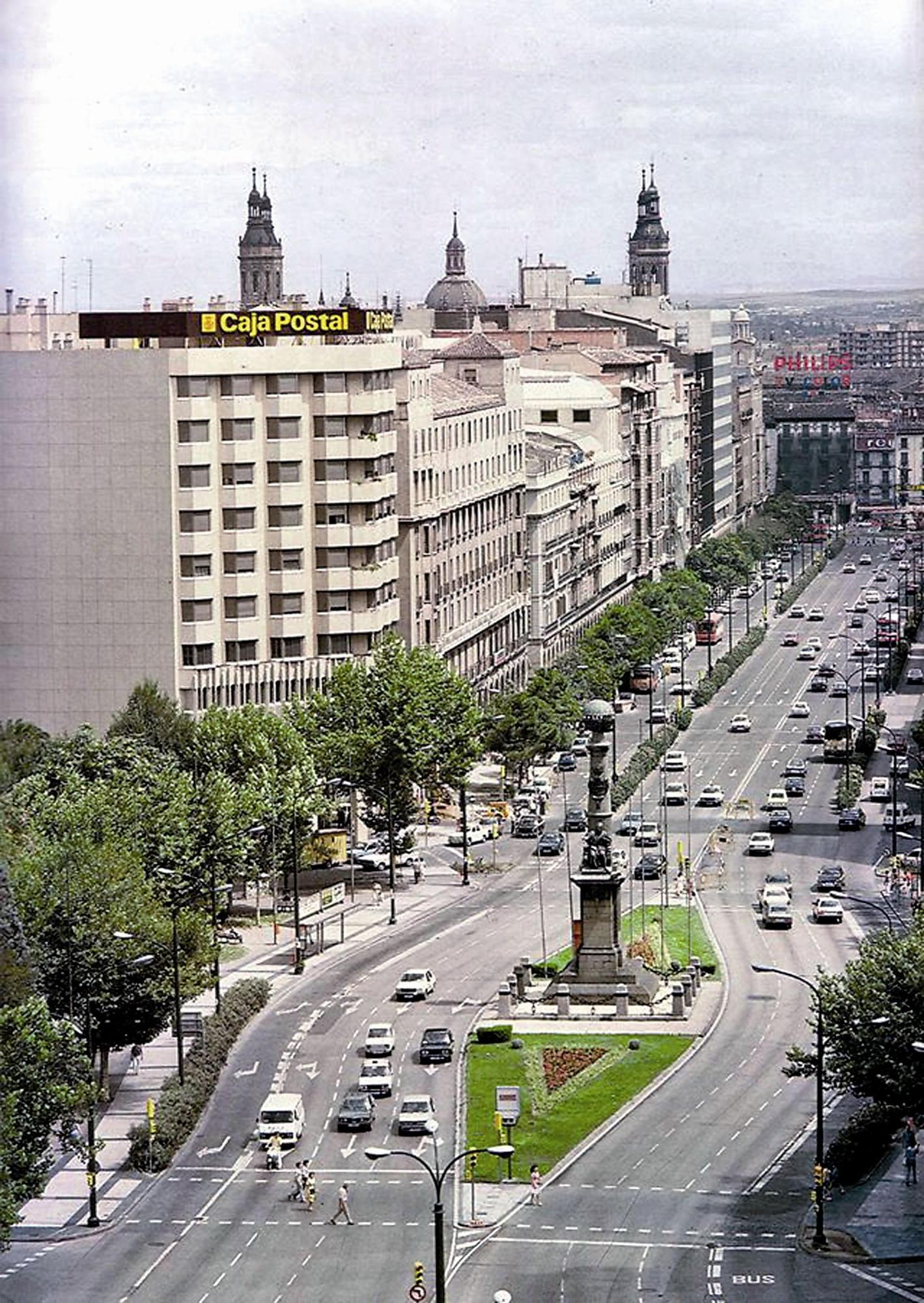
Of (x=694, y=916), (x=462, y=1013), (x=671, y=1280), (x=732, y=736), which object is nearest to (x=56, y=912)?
(x=462, y=1013)

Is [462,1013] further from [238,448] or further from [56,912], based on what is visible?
[238,448]

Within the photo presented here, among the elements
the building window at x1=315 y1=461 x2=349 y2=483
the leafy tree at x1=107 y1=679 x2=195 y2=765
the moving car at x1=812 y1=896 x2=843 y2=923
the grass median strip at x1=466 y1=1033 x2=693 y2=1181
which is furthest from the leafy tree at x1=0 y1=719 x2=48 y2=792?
the moving car at x1=812 y1=896 x2=843 y2=923

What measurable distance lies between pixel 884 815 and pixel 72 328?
209ft

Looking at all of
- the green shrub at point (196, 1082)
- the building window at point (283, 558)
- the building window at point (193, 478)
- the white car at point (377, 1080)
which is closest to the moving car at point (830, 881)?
the green shrub at point (196, 1082)

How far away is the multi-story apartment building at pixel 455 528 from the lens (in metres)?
169

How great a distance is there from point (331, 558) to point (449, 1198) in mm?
70691

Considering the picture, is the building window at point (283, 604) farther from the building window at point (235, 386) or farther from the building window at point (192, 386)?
the building window at point (192, 386)

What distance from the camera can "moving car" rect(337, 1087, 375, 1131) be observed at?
91.8m

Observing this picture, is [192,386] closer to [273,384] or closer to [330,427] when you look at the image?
[273,384]

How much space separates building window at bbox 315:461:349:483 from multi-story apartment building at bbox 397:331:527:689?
14.5 m

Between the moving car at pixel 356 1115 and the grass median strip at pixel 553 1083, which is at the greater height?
the moving car at pixel 356 1115

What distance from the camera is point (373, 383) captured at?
153875 mm

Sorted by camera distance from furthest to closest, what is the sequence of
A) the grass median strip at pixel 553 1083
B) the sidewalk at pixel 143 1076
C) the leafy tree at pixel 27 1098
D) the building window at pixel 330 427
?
the building window at pixel 330 427 < the grass median strip at pixel 553 1083 < the sidewalk at pixel 143 1076 < the leafy tree at pixel 27 1098

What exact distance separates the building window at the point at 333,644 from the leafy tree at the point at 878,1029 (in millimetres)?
66984
